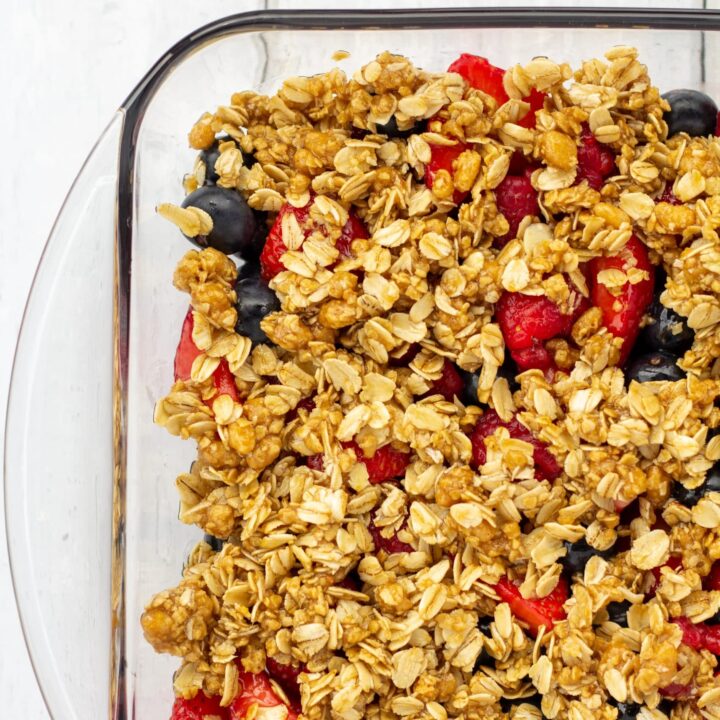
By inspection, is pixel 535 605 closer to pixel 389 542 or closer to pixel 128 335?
pixel 389 542

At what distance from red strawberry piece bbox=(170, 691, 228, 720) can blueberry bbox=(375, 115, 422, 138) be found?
0.64 m

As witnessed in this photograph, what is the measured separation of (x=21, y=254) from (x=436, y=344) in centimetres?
70

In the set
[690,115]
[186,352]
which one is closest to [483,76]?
[690,115]

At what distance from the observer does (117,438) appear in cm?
129

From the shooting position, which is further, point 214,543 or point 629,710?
point 214,543

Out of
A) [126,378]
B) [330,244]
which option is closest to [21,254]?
[126,378]

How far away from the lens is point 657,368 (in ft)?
3.89

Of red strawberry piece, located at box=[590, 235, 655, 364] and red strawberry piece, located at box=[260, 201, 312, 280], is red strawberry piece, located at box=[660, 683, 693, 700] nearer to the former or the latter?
red strawberry piece, located at box=[590, 235, 655, 364]

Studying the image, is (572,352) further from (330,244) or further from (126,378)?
(126,378)

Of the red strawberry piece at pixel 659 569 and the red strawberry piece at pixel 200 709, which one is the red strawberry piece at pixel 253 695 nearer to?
the red strawberry piece at pixel 200 709

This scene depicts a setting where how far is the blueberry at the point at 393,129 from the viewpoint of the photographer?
1218 millimetres

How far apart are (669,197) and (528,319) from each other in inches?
8.0

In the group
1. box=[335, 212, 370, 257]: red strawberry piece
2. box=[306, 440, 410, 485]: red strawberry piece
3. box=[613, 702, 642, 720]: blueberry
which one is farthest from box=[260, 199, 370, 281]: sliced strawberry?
box=[613, 702, 642, 720]: blueberry

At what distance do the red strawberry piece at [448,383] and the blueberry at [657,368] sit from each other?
0.62 feet
